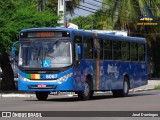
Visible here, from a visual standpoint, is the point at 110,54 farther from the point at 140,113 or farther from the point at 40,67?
the point at 140,113

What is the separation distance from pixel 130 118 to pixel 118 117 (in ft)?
1.56

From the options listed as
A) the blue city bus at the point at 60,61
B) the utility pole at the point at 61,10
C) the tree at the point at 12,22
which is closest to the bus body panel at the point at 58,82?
the blue city bus at the point at 60,61

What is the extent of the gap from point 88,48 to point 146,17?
32.0 metres

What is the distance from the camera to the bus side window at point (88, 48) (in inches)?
1019

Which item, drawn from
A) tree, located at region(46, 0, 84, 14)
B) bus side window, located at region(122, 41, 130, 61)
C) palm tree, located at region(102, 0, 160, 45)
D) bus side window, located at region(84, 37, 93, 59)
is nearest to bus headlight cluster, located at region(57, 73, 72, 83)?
bus side window, located at region(84, 37, 93, 59)

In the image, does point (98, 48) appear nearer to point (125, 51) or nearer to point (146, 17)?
point (125, 51)

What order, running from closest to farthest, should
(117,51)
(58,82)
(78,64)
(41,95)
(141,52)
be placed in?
(58,82)
(78,64)
(41,95)
(117,51)
(141,52)

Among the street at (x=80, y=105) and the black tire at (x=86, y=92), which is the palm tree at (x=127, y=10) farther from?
the street at (x=80, y=105)

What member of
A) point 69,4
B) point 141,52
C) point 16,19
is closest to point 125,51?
point 141,52

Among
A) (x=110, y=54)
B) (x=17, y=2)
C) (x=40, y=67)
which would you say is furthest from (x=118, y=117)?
(x=17, y=2)

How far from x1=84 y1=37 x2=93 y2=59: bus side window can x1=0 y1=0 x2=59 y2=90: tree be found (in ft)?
20.0

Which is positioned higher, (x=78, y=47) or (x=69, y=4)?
(x=69, y=4)

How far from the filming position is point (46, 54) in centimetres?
2442

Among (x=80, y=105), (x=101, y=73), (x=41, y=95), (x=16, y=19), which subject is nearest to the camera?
(x=80, y=105)
